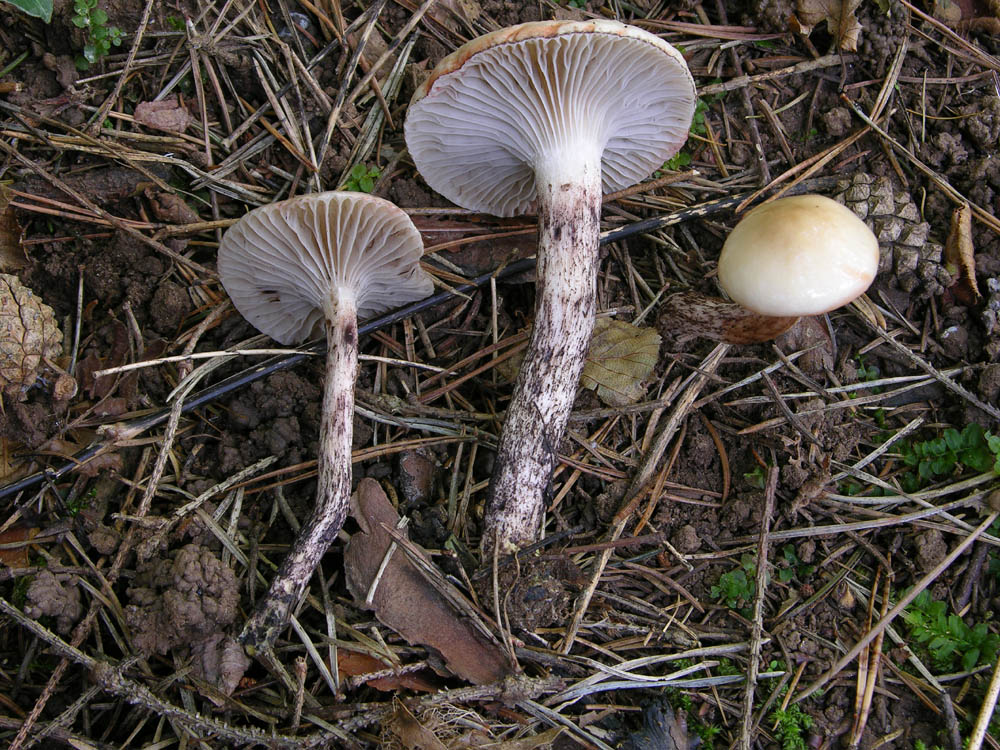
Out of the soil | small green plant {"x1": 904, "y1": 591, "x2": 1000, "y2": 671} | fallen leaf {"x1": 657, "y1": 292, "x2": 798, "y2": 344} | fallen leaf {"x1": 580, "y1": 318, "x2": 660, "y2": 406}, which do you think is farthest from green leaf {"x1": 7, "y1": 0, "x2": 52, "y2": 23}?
small green plant {"x1": 904, "y1": 591, "x2": 1000, "y2": 671}

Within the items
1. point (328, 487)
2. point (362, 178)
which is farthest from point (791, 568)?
point (362, 178)

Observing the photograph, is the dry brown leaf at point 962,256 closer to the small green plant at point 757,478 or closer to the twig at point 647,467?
the twig at point 647,467

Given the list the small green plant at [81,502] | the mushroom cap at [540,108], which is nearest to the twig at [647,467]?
the mushroom cap at [540,108]

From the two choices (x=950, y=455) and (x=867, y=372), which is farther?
(x=867, y=372)

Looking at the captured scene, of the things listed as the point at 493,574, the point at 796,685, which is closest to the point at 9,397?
the point at 493,574

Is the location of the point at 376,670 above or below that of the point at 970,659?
above

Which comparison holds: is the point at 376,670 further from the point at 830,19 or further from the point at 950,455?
the point at 830,19

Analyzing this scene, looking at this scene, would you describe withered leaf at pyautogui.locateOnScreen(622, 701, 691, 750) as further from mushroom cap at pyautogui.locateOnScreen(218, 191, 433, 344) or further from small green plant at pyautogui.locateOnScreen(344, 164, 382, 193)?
small green plant at pyautogui.locateOnScreen(344, 164, 382, 193)
